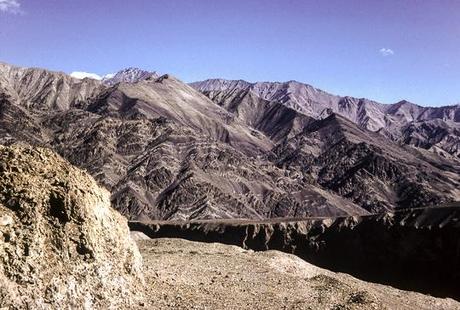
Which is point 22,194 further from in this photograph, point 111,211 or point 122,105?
point 122,105

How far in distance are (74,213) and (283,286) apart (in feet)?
33.6

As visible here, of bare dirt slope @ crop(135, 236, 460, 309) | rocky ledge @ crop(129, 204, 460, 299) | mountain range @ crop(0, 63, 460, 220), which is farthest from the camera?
mountain range @ crop(0, 63, 460, 220)

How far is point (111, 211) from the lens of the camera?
20.4 metres

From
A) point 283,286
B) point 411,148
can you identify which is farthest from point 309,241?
point 411,148

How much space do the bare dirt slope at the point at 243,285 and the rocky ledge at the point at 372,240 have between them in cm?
2523

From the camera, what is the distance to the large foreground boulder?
1587 cm

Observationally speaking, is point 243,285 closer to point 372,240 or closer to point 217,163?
point 372,240

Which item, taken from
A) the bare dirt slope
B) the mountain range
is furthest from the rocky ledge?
the bare dirt slope

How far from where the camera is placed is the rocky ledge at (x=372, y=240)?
5672cm

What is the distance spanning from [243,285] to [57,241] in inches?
346

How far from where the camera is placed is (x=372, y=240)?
65.1 m

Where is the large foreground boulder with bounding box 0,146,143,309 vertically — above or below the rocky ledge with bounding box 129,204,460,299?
above

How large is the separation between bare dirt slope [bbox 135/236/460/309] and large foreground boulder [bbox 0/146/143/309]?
1.81m

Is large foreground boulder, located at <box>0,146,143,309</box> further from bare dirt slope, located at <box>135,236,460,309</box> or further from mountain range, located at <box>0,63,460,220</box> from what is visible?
mountain range, located at <box>0,63,460,220</box>
